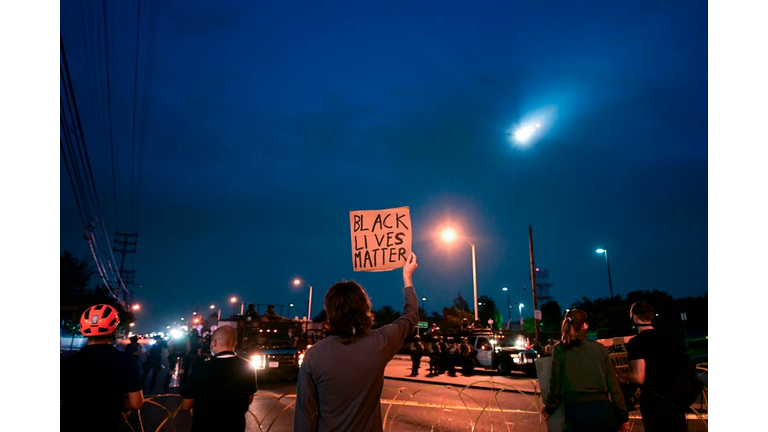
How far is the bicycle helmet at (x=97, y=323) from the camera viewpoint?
3691mm

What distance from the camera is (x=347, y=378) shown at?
2.76 metres

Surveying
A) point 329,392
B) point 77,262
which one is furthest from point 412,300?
point 77,262

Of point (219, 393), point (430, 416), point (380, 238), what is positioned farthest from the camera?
point (430, 416)

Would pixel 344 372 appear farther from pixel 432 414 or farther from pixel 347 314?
pixel 432 414

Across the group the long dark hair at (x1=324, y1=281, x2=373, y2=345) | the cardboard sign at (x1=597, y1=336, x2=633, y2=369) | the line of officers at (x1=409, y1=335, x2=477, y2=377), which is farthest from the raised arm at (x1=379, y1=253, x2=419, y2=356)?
the line of officers at (x1=409, y1=335, x2=477, y2=377)

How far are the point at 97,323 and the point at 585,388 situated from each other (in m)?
4.14

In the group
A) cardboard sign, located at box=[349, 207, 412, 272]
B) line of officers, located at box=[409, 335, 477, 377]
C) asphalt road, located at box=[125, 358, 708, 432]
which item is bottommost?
line of officers, located at box=[409, 335, 477, 377]

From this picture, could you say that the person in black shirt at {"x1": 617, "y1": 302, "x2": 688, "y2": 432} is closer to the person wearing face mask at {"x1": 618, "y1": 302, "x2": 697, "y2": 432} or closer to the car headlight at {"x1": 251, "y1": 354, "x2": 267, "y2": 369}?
the person wearing face mask at {"x1": 618, "y1": 302, "x2": 697, "y2": 432}

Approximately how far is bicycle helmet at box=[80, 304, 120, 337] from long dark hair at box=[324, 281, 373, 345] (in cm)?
204

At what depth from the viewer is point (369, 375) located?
9.23 ft

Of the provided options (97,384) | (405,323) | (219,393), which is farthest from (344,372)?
(97,384)

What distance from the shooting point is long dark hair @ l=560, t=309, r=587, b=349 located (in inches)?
171

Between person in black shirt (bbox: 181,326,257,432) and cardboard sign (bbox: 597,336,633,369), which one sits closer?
person in black shirt (bbox: 181,326,257,432)
